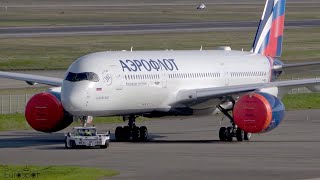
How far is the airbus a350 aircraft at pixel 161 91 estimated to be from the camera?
55.8 metres

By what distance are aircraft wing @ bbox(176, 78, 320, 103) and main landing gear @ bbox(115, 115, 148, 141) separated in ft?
8.75

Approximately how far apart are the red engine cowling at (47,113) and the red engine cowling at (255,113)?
9.27m

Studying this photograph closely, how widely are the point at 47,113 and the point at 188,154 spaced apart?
33.6 ft

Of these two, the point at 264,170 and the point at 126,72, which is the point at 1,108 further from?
the point at 264,170

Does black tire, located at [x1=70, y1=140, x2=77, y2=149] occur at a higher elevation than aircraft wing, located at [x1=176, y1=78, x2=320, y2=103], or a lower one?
→ lower

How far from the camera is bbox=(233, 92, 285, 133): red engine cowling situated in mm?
57156

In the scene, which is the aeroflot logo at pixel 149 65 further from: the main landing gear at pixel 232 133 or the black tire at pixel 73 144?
the black tire at pixel 73 144

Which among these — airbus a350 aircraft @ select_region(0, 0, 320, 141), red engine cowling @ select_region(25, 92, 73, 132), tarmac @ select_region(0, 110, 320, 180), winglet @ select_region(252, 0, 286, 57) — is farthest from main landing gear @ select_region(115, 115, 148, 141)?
winglet @ select_region(252, 0, 286, 57)

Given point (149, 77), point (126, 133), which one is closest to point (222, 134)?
point (126, 133)

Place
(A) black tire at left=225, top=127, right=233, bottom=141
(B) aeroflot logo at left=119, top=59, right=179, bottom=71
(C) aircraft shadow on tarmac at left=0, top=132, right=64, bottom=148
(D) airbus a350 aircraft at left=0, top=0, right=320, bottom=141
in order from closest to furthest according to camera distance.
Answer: (D) airbus a350 aircraft at left=0, top=0, right=320, bottom=141 → (B) aeroflot logo at left=119, top=59, right=179, bottom=71 → (C) aircraft shadow on tarmac at left=0, top=132, right=64, bottom=148 → (A) black tire at left=225, top=127, right=233, bottom=141

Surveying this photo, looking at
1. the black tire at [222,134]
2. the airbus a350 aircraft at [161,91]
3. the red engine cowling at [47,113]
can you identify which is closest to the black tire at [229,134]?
Answer: the airbus a350 aircraft at [161,91]

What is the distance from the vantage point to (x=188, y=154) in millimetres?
52156

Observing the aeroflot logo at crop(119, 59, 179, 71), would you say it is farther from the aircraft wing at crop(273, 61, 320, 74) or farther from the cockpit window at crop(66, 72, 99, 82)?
the aircraft wing at crop(273, 61, 320, 74)

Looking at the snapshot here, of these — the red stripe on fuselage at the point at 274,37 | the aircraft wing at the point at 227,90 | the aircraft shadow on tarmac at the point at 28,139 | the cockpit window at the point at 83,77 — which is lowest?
the aircraft shadow on tarmac at the point at 28,139
